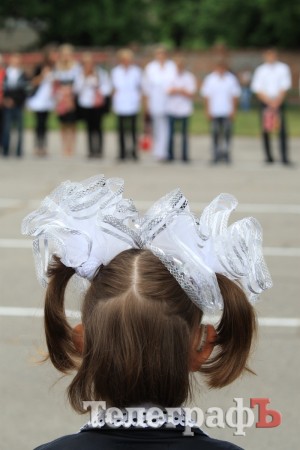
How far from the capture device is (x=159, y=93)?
19297mm

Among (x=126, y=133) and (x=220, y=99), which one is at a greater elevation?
(x=220, y=99)

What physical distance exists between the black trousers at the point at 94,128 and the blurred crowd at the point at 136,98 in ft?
0.06

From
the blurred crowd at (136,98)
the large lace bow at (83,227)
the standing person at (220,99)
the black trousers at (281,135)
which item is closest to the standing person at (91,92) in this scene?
the blurred crowd at (136,98)

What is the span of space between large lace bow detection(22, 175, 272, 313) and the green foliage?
48.1m

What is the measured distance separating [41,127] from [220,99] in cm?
352

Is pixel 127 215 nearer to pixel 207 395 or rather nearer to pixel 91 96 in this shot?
pixel 207 395

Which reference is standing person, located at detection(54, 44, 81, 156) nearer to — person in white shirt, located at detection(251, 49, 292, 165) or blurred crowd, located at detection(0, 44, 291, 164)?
blurred crowd, located at detection(0, 44, 291, 164)

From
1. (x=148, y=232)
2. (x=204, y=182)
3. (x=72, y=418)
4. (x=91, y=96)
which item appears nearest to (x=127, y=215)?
(x=148, y=232)

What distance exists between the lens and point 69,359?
257 centimetres

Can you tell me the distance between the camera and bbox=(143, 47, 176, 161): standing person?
19.2 metres

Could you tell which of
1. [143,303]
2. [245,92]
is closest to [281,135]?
[143,303]

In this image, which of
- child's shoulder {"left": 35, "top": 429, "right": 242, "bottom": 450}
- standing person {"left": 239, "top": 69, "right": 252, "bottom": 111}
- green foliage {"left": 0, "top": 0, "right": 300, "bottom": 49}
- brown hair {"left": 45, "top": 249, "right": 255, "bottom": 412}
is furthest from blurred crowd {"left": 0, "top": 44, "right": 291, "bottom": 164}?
green foliage {"left": 0, "top": 0, "right": 300, "bottom": 49}

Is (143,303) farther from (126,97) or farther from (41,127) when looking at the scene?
(41,127)

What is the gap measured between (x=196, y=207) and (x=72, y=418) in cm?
794
